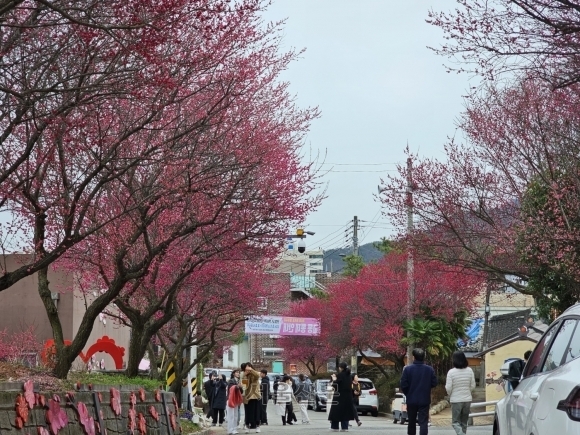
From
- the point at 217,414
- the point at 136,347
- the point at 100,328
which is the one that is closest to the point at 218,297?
the point at 217,414

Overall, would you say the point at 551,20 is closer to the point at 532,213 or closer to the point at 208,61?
the point at 208,61

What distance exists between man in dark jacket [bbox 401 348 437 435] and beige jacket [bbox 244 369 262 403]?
9.92m

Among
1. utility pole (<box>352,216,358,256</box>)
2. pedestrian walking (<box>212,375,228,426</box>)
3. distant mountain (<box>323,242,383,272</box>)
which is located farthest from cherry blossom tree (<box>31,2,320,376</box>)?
utility pole (<box>352,216,358,256</box>)

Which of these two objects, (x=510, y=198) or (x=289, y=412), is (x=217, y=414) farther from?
(x=510, y=198)

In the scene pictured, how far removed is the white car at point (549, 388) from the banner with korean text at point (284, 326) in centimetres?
5240

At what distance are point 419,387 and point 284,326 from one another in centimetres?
4891

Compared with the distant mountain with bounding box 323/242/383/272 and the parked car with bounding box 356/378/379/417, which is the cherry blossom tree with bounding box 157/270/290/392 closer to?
the parked car with bounding box 356/378/379/417

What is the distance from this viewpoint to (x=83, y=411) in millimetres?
12047

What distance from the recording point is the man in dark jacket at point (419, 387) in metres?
16.6

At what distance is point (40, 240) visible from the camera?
14.5 meters

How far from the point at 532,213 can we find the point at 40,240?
1334cm

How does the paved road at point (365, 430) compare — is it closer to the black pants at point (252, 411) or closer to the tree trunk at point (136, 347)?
the black pants at point (252, 411)

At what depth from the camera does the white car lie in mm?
5898

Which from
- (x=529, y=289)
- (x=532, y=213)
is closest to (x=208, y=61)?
(x=532, y=213)
